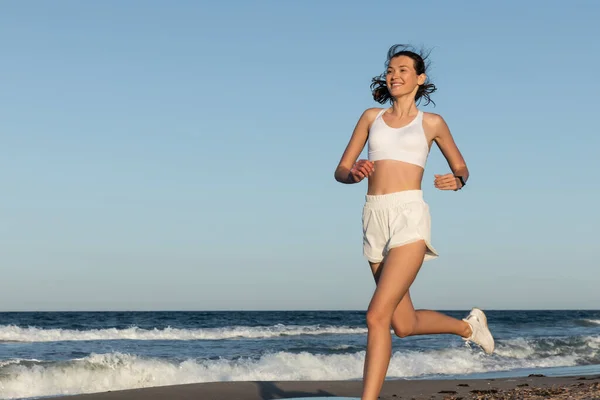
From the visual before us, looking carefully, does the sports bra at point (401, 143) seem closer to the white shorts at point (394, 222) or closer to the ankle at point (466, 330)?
the white shorts at point (394, 222)

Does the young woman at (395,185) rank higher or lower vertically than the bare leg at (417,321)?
higher

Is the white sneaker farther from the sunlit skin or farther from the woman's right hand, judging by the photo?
the woman's right hand

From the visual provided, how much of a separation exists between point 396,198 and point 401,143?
34cm

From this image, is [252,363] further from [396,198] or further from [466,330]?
[396,198]

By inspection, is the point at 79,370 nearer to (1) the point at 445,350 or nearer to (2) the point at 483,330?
(1) the point at 445,350

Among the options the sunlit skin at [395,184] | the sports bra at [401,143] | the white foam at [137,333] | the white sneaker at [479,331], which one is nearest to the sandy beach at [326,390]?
the white sneaker at [479,331]

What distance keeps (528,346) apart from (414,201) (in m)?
16.2

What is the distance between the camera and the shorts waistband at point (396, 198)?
4754 mm

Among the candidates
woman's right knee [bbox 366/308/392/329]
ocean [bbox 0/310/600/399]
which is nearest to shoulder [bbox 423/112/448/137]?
woman's right knee [bbox 366/308/392/329]

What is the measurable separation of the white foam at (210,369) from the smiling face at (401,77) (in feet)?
30.3

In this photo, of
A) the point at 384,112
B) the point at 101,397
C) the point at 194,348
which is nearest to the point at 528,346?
the point at 194,348

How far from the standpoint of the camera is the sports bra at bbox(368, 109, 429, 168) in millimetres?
4820

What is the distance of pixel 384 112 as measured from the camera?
5.08 meters

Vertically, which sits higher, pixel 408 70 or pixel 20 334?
pixel 408 70
